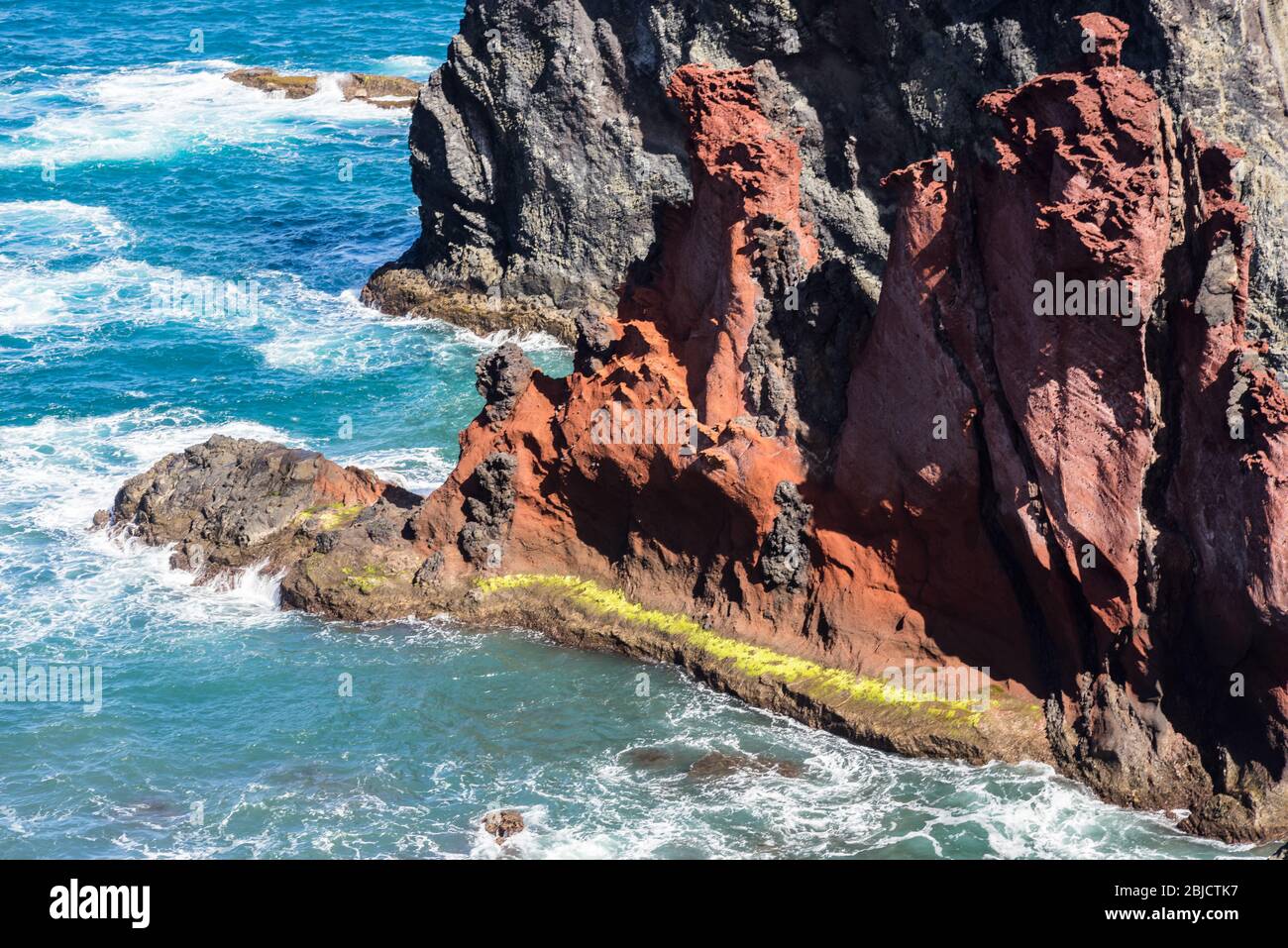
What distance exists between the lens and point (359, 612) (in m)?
35.8

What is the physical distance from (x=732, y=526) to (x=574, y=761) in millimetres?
5804

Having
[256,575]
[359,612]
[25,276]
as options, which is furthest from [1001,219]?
[25,276]

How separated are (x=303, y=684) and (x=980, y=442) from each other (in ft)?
49.2

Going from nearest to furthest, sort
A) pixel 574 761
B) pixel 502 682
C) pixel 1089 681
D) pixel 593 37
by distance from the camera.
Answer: pixel 1089 681
pixel 574 761
pixel 502 682
pixel 593 37

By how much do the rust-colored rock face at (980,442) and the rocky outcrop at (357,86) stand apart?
51202 mm

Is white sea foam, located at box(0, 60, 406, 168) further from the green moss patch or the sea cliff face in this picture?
the green moss patch

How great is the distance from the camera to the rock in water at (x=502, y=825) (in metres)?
28.3

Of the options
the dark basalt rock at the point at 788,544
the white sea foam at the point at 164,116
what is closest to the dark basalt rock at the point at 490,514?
the dark basalt rock at the point at 788,544

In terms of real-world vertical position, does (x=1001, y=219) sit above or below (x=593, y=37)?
below

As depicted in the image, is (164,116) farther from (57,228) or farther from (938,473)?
(938,473)

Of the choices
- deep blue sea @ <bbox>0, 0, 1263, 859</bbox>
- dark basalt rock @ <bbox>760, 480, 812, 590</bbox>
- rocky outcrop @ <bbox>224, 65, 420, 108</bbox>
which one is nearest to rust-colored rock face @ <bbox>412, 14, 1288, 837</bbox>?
dark basalt rock @ <bbox>760, 480, 812, 590</bbox>

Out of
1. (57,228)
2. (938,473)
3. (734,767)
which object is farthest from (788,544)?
(57,228)

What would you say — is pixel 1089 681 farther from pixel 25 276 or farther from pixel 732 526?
pixel 25 276

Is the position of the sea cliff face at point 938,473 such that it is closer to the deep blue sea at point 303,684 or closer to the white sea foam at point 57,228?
the deep blue sea at point 303,684
